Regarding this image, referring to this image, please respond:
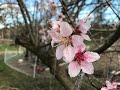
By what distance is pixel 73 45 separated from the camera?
1058 mm

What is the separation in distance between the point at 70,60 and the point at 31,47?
360 centimetres

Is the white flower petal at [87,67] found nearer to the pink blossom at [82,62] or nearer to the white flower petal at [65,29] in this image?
the pink blossom at [82,62]

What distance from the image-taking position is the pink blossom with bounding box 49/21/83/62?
3.42 ft

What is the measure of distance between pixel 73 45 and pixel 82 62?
0.29 feet

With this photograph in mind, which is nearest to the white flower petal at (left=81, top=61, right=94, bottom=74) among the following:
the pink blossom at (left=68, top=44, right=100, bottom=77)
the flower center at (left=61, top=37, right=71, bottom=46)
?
the pink blossom at (left=68, top=44, right=100, bottom=77)

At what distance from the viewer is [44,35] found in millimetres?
7355

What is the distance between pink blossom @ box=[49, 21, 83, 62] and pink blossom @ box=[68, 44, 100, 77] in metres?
0.04

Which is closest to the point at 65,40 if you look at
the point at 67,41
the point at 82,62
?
the point at 67,41

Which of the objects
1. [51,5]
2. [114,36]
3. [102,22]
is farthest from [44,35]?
[114,36]

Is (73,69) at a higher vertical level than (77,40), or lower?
lower

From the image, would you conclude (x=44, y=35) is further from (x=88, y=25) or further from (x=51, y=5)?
(x=88, y=25)

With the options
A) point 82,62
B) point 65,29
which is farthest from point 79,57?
point 65,29

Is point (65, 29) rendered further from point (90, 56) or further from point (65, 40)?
point (90, 56)

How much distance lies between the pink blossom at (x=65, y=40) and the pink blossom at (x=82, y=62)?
0.04 meters
